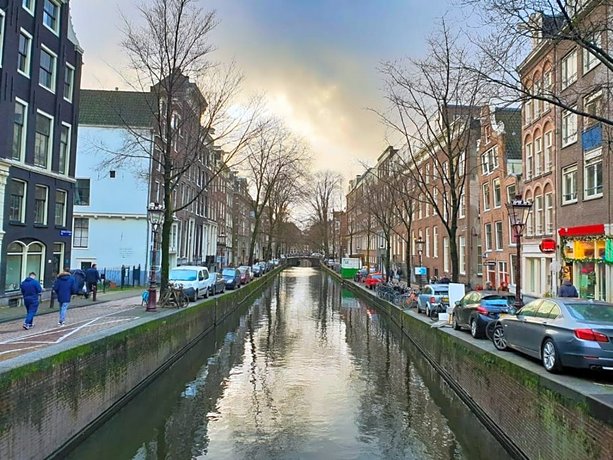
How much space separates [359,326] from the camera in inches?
961

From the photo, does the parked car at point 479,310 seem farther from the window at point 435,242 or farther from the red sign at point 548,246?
the window at point 435,242

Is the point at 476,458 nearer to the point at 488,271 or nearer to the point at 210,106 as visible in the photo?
the point at 210,106

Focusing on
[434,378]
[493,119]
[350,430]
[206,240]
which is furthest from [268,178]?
[350,430]

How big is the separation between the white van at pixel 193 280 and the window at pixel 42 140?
808 centimetres

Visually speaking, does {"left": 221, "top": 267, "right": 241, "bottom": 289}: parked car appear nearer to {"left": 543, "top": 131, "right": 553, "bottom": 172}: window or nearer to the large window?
{"left": 543, "top": 131, "right": 553, "bottom": 172}: window

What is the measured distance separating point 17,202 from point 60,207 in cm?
361

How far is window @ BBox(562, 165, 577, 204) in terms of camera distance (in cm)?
2398

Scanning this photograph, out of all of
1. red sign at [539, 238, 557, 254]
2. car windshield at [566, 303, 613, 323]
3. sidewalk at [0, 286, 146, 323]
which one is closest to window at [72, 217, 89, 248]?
sidewalk at [0, 286, 146, 323]

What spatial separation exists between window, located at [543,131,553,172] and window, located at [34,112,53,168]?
979 inches

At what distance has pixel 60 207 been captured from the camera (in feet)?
83.9

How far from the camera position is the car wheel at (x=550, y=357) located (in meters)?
8.61

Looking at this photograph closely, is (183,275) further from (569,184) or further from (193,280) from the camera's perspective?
(569,184)

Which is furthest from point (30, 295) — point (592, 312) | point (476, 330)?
point (592, 312)

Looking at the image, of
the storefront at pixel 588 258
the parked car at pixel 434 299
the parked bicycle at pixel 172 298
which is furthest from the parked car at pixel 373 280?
the parked bicycle at pixel 172 298
